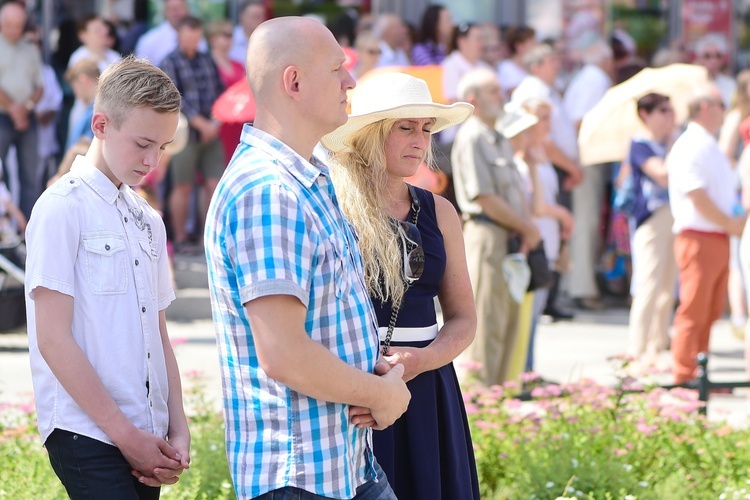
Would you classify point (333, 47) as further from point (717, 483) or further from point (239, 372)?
point (717, 483)

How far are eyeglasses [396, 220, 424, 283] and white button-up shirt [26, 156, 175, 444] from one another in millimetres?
864

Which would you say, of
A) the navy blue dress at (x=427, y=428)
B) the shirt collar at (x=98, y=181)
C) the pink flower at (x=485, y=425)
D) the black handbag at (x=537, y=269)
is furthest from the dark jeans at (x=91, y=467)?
the black handbag at (x=537, y=269)

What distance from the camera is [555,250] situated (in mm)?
8438

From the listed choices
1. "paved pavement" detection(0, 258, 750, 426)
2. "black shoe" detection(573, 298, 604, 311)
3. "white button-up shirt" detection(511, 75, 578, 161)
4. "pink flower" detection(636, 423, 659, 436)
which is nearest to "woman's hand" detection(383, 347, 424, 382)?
"pink flower" detection(636, 423, 659, 436)

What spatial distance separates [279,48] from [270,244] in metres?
0.43

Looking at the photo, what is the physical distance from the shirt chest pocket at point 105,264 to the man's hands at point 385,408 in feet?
2.17

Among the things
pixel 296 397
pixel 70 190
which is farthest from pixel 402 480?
pixel 70 190

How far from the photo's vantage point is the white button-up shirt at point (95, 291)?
111 inches

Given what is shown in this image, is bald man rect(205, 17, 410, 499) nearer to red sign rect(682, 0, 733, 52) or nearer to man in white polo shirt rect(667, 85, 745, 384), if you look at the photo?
man in white polo shirt rect(667, 85, 745, 384)

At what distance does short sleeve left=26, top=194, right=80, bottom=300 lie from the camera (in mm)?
2795

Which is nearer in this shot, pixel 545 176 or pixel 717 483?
pixel 717 483

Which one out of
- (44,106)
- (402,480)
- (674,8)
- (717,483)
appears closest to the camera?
(402,480)

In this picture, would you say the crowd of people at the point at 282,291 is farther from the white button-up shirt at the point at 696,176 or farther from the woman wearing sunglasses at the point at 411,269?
the white button-up shirt at the point at 696,176

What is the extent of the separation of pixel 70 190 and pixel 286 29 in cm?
69
